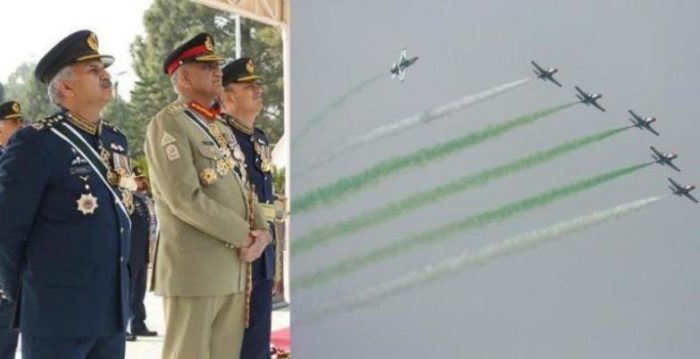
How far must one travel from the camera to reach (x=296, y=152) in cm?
316

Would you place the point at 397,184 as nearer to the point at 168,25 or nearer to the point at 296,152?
the point at 296,152

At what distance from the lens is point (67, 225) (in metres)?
2.52

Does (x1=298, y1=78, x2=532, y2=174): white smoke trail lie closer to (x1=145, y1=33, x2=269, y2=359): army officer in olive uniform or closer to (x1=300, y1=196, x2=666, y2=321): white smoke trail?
→ (x1=145, y1=33, x2=269, y2=359): army officer in olive uniform

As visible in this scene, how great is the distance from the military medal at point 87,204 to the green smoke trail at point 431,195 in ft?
2.74

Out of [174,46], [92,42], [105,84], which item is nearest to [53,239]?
[105,84]

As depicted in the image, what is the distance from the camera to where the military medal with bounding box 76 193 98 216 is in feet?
Answer: 8.33

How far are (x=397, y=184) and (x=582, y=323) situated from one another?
0.78 metres

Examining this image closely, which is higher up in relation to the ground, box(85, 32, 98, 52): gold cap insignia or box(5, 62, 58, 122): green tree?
box(5, 62, 58, 122): green tree

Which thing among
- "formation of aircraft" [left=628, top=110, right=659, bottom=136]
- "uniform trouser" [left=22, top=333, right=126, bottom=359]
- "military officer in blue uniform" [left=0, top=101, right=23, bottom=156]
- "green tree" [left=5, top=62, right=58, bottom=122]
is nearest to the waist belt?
"uniform trouser" [left=22, top=333, right=126, bottom=359]

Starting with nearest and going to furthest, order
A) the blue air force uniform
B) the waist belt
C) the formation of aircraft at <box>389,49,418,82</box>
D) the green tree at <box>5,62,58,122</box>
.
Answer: the blue air force uniform → the formation of aircraft at <box>389,49,418,82</box> → the waist belt → the green tree at <box>5,62,58,122</box>

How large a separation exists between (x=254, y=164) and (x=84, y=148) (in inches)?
46.0

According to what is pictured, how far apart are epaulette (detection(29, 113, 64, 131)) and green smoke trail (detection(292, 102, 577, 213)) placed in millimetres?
896

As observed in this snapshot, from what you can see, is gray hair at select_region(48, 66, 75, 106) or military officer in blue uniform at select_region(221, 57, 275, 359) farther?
military officer in blue uniform at select_region(221, 57, 275, 359)

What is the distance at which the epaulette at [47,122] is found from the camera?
99.5 inches
